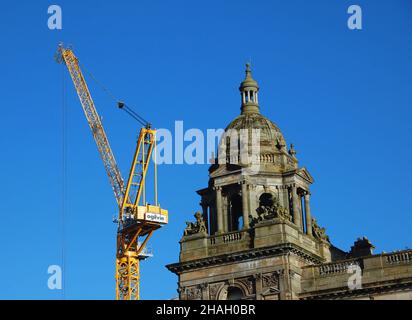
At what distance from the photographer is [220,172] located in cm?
8819

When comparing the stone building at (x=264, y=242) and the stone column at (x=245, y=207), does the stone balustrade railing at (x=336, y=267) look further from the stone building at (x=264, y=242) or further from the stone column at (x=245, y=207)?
the stone column at (x=245, y=207)

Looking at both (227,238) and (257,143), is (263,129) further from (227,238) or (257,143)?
(227,238)

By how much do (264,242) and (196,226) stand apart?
7.07 m

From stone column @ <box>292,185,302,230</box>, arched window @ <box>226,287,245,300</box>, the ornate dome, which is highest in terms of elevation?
the ornate dome

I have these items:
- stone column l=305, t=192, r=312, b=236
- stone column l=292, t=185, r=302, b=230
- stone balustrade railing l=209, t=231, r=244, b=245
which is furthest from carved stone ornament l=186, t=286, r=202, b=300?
stone column l=305, t=192, r=312, b=236

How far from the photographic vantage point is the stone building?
3110 inches

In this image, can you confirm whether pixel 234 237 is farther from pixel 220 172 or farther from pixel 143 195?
pixel 143 195

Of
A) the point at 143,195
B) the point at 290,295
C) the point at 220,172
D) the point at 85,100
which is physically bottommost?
the point at 290,295

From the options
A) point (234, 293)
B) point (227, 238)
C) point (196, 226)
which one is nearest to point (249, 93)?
point (196, 226)

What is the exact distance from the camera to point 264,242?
81438mm

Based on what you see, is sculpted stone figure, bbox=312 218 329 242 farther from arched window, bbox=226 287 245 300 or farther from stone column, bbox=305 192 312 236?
arched window, bbox=226 287 245 300
